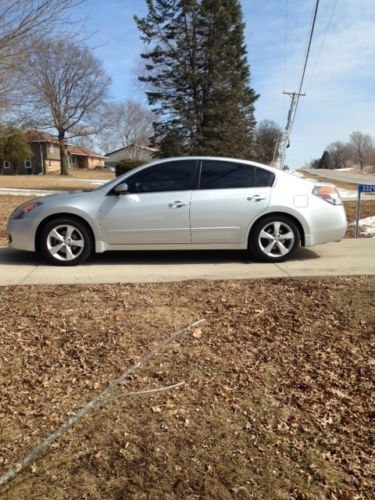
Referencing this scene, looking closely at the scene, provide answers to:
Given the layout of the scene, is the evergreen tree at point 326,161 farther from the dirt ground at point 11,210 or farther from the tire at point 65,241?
the tire at point 65,241

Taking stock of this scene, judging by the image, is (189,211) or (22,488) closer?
(22,488)

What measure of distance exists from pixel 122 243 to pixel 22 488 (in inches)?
158

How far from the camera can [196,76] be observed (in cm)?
2423

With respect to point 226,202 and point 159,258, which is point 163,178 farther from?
point 159,258

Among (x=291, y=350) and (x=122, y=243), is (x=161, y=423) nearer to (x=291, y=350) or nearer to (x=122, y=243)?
(x=291, y=350)

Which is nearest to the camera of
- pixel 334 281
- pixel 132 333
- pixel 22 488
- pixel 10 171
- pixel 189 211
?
pixel 22 488

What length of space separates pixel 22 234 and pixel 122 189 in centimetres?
149

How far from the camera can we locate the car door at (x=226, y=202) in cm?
595

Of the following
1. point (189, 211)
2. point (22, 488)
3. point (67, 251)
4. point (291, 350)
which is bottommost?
point (22, 488)

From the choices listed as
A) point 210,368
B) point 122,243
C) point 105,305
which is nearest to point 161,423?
point 210,368

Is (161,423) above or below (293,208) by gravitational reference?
below

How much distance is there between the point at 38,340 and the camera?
11.9 ft

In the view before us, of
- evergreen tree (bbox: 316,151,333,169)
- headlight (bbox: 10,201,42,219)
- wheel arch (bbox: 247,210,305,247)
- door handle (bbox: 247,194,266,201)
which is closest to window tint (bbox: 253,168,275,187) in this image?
door handle (bbox: 247,194,266,201)

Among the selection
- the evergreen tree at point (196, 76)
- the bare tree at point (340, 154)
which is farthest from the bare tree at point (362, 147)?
the evergreen tree at point (196, 76)
